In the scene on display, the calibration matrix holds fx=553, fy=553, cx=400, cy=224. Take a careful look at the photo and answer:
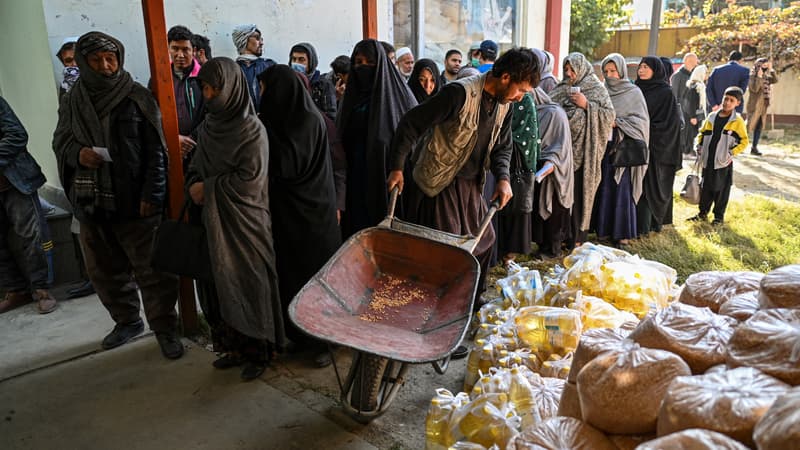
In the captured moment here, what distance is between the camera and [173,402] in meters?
2.93

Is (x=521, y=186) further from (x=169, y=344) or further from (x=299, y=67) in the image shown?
(x=169, y=344)

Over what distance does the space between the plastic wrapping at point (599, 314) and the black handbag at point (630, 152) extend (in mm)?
2691

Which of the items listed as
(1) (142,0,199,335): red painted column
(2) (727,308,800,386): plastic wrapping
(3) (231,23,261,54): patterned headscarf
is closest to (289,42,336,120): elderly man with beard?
(3) (231,23,261,54): patterned headscarf

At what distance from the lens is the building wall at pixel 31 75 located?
4641 mm

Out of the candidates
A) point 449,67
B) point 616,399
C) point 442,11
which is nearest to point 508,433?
point 616,399

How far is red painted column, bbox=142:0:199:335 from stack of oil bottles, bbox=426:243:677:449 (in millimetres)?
2052

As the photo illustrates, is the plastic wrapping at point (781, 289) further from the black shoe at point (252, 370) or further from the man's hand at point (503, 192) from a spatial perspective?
the black shoe at point (252, 370)

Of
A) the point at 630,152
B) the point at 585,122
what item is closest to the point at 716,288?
the point at 585,122

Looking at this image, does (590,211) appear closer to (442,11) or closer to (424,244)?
(424,244)

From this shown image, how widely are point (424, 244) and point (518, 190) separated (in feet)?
7.36

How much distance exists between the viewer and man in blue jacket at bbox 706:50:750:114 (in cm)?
869

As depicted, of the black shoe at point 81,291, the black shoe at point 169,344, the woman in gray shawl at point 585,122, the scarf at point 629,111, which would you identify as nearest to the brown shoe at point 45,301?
the black shoe at point 81,291

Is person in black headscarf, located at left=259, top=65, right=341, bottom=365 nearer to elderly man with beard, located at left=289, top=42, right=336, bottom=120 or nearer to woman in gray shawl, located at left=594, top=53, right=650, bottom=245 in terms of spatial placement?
elderly man with beard, located at left=289, top=42, right=336, bottom=120

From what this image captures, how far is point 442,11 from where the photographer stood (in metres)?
8.37
